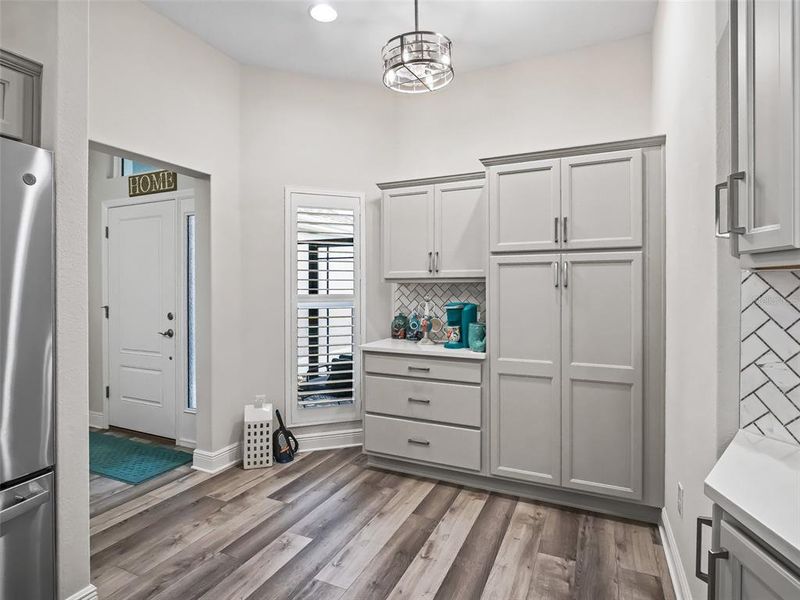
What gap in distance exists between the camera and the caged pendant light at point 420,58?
2.51m

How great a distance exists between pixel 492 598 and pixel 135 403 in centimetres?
373

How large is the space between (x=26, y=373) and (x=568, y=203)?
2.77m

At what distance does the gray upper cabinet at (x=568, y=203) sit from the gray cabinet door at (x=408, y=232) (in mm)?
622

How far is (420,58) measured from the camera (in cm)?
252

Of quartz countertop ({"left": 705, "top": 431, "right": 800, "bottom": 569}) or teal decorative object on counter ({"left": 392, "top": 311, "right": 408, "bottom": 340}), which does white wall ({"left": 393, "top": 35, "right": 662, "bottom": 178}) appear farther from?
quartz countertop ({"left": 705, "top": 431, "right": 800, "bottom": 569})

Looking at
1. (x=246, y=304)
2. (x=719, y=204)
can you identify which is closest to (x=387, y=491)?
(x=246, y=304)

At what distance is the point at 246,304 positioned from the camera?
143 inches

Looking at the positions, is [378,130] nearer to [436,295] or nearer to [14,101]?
[436,295]

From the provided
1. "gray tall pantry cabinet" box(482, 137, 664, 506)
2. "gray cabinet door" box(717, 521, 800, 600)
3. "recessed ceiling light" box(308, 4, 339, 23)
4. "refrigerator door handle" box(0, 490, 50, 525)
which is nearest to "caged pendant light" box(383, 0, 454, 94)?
"recessed ceiling light" box(308, 4, 339, 23)

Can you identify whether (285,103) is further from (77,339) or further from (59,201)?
(77,339)

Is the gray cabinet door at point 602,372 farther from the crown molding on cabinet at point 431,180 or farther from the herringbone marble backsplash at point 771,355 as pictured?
the herringbone marble backsplash at point 771,355

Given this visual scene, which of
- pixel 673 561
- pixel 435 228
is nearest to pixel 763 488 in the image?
pixel 673 561

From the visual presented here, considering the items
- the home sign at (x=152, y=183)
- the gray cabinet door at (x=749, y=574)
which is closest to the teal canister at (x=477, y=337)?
the gray cabinet door at (x=749, y=574)

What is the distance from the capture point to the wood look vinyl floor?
2035 millimetres
